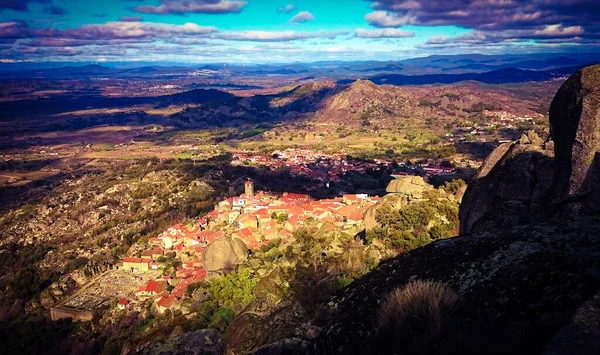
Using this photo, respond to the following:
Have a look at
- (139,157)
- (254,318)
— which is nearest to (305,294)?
(254,318)

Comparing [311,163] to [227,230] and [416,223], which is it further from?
[416,223]

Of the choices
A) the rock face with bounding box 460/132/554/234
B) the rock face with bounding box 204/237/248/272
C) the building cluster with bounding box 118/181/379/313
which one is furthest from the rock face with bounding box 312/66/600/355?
the rock face with bounding box 204/237/248/272

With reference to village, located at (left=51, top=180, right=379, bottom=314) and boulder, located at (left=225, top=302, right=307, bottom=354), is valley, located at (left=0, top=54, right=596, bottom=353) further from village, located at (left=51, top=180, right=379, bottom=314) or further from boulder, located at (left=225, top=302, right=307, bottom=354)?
village, located at (left=51, top=180, right=379, bottom=314)

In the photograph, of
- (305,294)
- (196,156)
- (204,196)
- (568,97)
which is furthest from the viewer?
(196,156)

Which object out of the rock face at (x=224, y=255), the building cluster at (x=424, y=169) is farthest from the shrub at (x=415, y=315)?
the building cluster at (x=424, y=169)

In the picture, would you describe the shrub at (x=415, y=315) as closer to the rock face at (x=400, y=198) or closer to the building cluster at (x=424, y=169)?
the rock face at (x=400, y=198)

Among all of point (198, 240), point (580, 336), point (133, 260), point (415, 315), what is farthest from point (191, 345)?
point (133, 260)


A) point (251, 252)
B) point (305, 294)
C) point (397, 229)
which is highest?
point (305, 294)

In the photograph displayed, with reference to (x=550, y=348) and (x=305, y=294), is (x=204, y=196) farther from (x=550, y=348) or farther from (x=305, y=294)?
(x=550, y=348)
